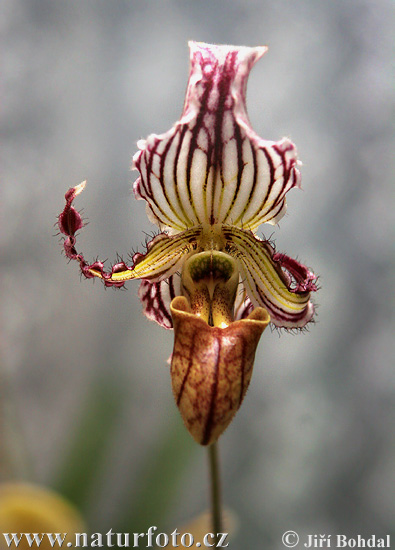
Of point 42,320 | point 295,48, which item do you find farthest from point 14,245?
point 295,48

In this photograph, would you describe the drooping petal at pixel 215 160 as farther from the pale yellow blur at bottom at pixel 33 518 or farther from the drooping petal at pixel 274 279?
the pale yellow blur at bottom at pixel 33 518

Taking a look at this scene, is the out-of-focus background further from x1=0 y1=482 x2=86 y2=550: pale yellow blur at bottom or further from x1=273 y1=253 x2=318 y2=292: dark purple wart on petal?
x1=273 y1=253 x2=318 y2=292: dark purple wart on petal

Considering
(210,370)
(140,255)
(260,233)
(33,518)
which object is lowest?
(33,518)

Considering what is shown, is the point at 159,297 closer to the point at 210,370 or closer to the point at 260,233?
the point at 210,370

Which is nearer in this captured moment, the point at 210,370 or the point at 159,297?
the point at 210,370

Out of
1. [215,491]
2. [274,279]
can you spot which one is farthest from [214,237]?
[215,491]

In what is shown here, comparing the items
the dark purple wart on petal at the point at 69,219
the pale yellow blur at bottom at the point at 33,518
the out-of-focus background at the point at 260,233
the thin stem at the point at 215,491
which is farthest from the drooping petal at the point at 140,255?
the out-of-focus background at the point at 260,233
